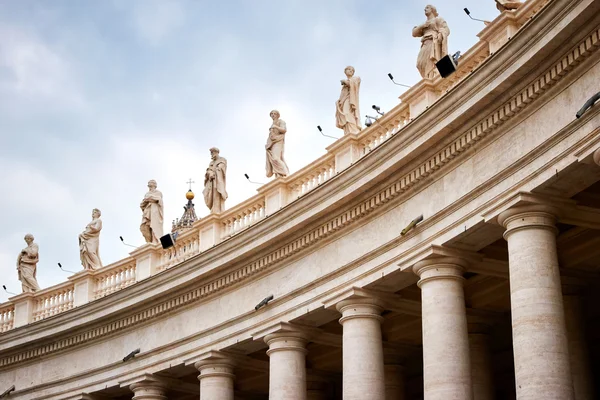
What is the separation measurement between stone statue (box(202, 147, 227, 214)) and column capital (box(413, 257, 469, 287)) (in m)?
16.9

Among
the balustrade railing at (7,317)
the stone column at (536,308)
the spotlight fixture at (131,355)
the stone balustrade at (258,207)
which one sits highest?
the stone balustrade at (258,207)

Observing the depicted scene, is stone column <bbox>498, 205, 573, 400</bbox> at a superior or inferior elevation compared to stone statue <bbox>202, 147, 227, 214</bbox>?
inferior

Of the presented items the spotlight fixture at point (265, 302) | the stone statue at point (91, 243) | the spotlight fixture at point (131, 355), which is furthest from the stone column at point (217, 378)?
the stone statue at point (91, 243)

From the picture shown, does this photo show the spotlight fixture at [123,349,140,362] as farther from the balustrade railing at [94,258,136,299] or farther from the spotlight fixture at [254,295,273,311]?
the spotlight fixture at [254,295,273,311]

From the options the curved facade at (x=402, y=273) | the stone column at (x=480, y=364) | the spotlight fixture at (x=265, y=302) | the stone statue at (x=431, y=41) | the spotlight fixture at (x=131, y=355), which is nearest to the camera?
the curved facade at (x=402, y=273)

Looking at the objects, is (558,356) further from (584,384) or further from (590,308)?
(590,308)

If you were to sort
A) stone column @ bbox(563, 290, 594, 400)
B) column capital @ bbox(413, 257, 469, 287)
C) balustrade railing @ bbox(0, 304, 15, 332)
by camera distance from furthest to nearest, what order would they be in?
balustrade railing @ bbox(0, 304, 15, 332), stone column @ bbox(563, 290, 594, 400), column capital @ bbox(413, 257, 469, 287)

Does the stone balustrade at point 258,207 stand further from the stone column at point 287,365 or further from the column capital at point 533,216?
the column capital at point 533,216

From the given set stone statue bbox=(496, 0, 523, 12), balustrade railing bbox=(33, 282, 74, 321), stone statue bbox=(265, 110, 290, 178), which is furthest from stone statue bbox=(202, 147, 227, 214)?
stone statue bbox=(496, 0, 523, 12)

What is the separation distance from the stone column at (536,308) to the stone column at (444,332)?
3.78 m

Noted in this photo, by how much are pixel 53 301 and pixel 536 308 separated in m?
34.7

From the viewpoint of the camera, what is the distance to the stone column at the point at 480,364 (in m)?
45.0

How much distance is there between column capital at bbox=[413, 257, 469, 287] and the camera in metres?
39.7

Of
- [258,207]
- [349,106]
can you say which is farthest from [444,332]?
[258,207]
